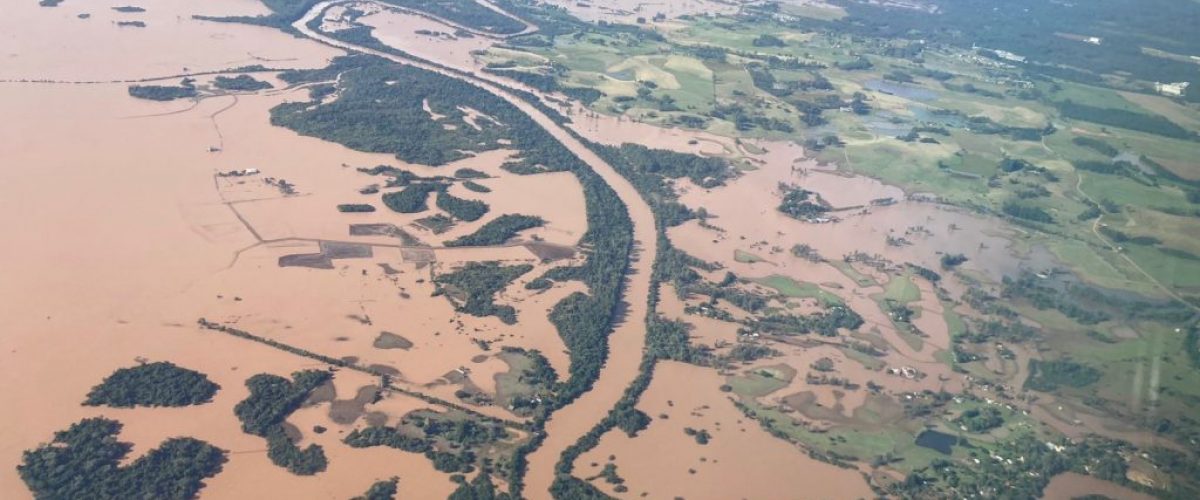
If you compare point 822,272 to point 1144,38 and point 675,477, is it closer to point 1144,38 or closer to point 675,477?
point 675,477

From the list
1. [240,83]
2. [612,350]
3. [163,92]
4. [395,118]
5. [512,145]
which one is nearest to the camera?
[612,350]

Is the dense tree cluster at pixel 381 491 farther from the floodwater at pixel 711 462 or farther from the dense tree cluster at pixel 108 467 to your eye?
the floodwater at pixel 711 462

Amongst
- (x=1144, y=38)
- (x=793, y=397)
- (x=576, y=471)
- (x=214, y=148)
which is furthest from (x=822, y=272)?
(x=1144, y=38)

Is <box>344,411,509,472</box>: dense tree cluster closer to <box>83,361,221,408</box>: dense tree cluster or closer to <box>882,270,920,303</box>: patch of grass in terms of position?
<box>83,361,221,408</box>: dense tree cluster

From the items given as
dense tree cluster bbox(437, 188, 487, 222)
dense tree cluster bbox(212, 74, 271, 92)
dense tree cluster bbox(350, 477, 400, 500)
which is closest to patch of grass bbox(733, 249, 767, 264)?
dense tree cluster bbox(437, 188, 487, 222)

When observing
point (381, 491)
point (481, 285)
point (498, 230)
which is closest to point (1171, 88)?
point (498, 230)

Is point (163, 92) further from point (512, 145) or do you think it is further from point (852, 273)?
point (852, 273)

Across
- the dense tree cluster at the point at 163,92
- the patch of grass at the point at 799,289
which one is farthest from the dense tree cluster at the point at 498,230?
the dense tree cluster at the point at 163,92
